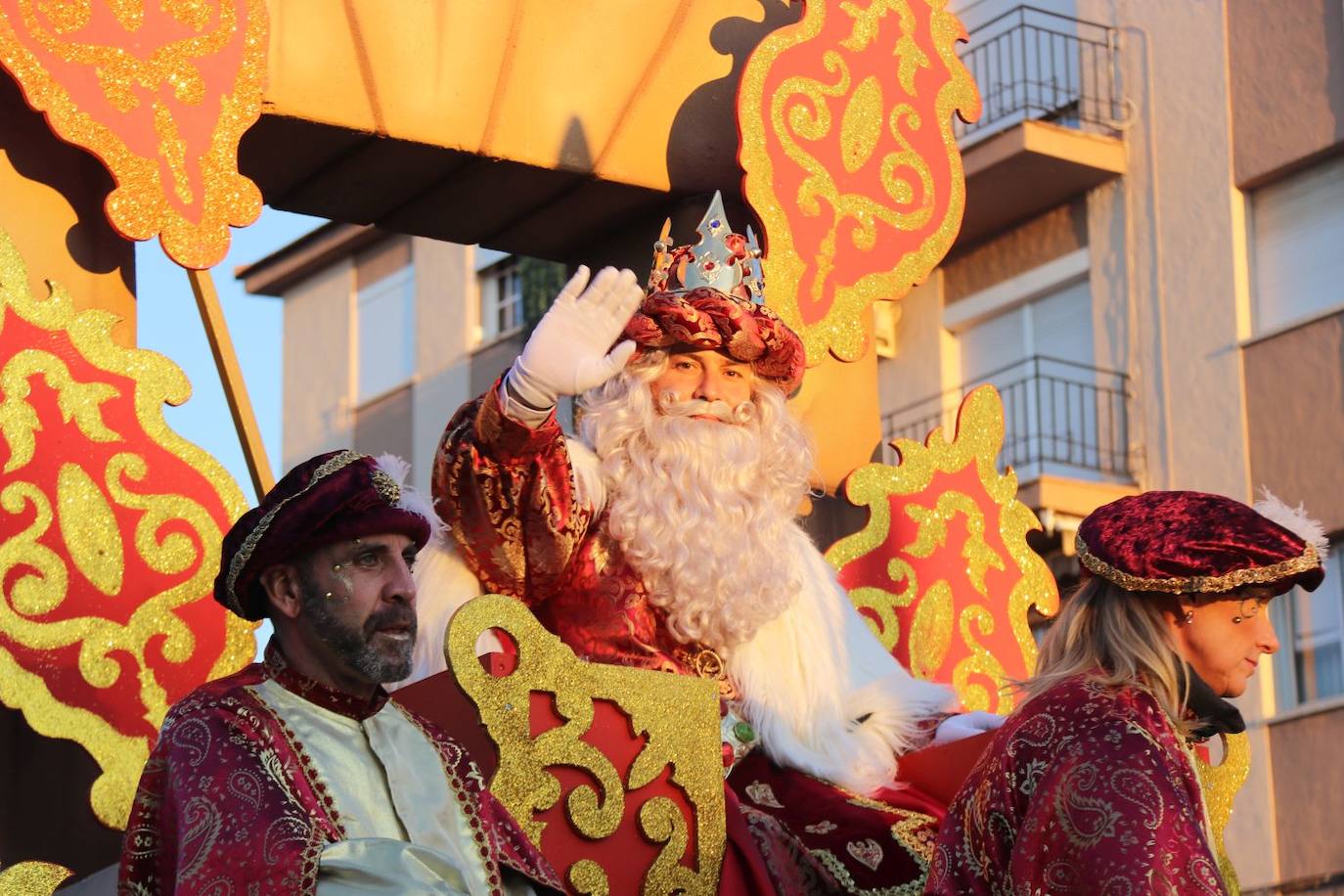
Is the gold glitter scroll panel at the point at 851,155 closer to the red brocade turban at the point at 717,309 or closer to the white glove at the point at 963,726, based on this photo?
the red brocade turban at the point at 717,309

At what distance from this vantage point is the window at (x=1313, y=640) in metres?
13.9

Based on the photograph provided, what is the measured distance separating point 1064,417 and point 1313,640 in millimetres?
2561

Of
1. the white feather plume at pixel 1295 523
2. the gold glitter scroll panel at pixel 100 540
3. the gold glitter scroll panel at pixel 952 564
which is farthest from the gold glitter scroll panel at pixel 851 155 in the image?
the white feather plume at pixel 1295 523

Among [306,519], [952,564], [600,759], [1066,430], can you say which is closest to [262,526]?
[306,519]

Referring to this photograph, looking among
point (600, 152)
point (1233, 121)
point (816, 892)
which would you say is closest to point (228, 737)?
point (816, 892)

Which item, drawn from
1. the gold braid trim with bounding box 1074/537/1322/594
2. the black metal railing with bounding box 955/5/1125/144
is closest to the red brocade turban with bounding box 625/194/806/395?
the gold braid trim with bounding box 1074/537/1322/594

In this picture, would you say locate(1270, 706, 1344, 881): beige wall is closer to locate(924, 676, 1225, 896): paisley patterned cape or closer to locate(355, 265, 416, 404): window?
locate(355, 265, 416, 404): window

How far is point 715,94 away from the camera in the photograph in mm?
6930

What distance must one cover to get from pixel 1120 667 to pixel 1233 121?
36.0ft

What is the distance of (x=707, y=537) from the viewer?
6.04 metres

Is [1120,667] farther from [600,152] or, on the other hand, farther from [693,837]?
[600,152]

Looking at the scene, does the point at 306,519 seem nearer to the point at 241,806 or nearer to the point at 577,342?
the point at 241,806

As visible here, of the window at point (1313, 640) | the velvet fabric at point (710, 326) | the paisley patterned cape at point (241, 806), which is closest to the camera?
the paisley patterned cape at point (241, 806)

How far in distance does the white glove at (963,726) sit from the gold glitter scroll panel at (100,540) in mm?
1566
